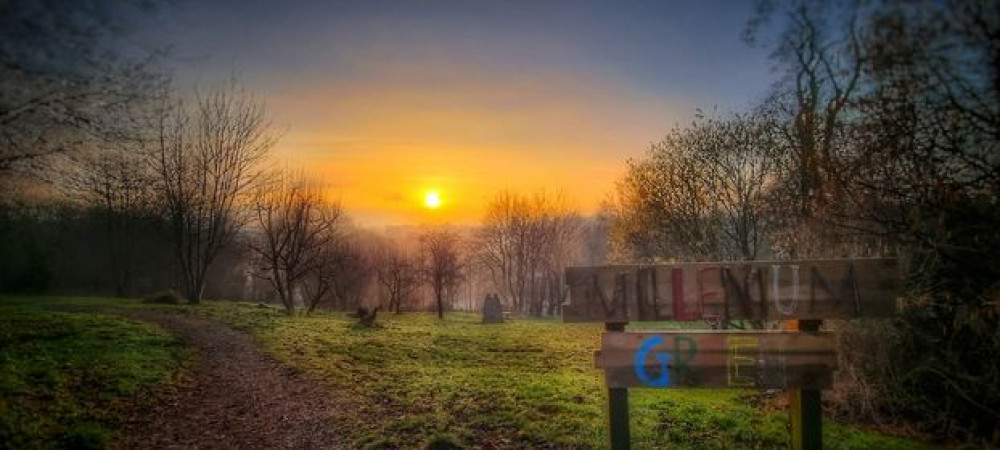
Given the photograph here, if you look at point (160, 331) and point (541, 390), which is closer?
point (541, 390)

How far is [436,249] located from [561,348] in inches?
917

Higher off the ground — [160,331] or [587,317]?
[587,317]

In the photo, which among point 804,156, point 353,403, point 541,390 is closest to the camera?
point 353,403

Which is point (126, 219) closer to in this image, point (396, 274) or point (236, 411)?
point (396, 274)

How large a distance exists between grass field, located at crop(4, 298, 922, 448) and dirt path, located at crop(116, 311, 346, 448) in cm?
56

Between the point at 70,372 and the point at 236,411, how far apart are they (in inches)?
158

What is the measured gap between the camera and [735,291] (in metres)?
5.79

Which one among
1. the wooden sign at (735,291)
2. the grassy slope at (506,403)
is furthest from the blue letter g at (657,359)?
the grassy slope at (506,403)

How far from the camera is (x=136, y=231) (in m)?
44.9

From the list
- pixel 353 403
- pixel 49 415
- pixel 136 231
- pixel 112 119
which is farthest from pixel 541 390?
pixel 136 231

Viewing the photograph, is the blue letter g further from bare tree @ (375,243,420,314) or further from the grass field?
bare tree @ (375,243,420,314)

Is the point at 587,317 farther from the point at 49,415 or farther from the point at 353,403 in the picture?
the point at 49,415

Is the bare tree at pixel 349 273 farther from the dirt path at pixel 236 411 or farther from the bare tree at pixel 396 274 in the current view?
the dirt path at pixel 236 411

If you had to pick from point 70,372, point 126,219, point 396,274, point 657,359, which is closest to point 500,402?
point 657,359
